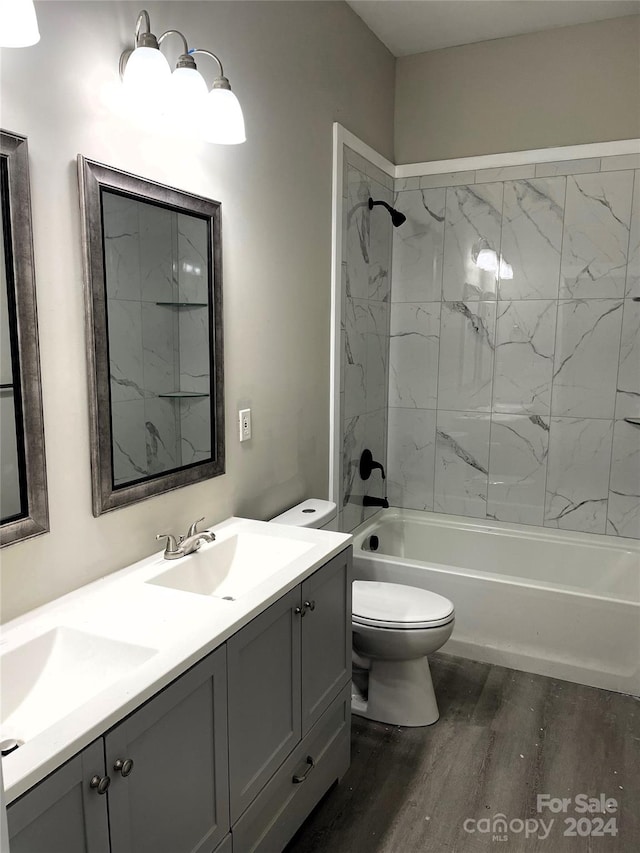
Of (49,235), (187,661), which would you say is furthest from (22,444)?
(187,661)

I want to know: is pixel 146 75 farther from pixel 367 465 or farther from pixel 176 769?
pixel 367 465

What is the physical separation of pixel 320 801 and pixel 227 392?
1.33 m

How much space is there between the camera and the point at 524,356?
3.34m

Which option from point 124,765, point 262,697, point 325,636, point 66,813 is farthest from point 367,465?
point 66,813

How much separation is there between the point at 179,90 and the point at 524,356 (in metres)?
2.21

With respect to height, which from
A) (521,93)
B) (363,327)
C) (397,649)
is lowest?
(397,649)

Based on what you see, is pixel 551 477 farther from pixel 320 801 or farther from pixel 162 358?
pixel 162 358

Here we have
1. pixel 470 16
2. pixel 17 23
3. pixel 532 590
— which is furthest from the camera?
pixel 470 16

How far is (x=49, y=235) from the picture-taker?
149 centimetres

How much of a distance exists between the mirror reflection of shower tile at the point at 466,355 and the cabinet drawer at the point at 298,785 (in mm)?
1840

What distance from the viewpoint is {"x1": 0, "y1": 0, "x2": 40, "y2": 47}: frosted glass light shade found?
1.21m

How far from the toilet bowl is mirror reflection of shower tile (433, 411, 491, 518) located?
1.07 metres

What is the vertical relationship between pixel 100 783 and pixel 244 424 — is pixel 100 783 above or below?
below

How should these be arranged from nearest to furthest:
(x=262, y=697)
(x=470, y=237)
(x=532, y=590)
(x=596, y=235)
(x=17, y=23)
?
(x=17, y=23)
(x=262, y=697)
(x=532, y=590)
(x=596, y=235)
(x=470, y=237)
